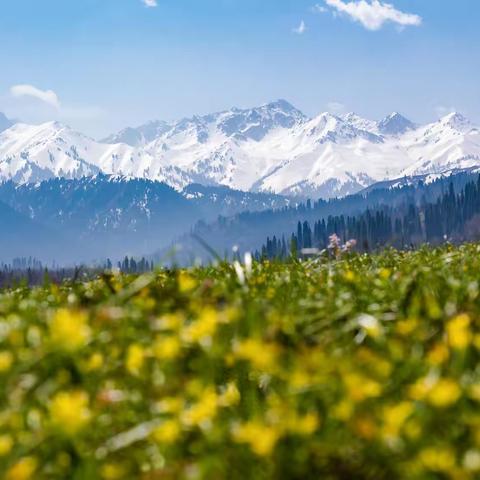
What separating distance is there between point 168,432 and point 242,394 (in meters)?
1.13

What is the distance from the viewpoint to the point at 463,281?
7.66m

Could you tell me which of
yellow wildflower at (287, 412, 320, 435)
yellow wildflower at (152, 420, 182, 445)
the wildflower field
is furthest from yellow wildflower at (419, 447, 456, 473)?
yellow wildflower at (152, 420, 182, 445)

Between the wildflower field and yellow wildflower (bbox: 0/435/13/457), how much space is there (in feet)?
0.08

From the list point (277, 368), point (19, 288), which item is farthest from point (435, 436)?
point (19, 288)

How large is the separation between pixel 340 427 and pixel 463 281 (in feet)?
14.0

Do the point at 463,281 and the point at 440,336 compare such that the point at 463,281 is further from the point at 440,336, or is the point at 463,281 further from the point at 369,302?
the point at 440,336

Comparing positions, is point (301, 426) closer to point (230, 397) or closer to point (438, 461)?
point (438, 461)

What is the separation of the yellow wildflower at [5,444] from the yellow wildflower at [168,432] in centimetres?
67

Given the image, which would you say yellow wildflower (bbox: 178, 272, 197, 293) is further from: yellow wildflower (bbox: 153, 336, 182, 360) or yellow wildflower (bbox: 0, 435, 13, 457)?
yellow wildflower (bbox: 0, 435, 13, 457)

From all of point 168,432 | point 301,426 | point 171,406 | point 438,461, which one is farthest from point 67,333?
point 438,461

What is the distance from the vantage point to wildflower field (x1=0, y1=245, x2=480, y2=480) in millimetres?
3391

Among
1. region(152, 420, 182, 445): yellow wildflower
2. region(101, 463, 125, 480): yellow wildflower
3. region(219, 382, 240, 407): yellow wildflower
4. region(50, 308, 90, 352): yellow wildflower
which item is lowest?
region(101, 463, 125, 480): yellow wildflower

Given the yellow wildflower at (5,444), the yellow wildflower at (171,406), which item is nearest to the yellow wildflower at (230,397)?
the yellow wildflower at (171,406)

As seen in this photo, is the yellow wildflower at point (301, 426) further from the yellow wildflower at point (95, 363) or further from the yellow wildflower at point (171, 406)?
the yellow wildflower at point (95, 363)
